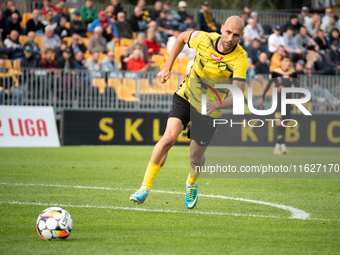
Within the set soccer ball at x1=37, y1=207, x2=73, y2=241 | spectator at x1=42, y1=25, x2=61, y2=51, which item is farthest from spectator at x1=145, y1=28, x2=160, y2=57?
soccer ball at x1=37, y1=207, x2=73, y2=241

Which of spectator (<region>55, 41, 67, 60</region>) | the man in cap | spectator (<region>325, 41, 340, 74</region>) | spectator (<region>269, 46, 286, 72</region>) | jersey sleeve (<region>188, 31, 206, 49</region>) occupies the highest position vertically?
jersey sleeve (<region>188, 31, 206, 49</region>)

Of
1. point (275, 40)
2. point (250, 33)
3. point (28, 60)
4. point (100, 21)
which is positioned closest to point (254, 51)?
point (275, 40)

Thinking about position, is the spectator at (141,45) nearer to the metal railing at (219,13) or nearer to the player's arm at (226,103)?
the metal railing at (219,13)

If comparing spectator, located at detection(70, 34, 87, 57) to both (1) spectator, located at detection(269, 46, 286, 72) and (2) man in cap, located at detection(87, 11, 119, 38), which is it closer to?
(2) man in cap, located at detection(87, 11, 119, 38)

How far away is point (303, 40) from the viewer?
23.6m

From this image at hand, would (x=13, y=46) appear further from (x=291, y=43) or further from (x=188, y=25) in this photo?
(x=291, y=43)

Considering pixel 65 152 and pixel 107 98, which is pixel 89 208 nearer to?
pixel 65 152

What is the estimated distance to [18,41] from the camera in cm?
1919

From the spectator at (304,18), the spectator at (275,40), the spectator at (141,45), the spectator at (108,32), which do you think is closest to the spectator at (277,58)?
the spectator at (275,40)

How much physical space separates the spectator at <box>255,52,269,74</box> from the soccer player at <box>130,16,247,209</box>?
13646 mm

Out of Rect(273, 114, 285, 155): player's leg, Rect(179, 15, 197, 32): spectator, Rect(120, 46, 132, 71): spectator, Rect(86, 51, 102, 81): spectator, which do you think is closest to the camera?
Rect(273, 114, 285, 155): player's leg

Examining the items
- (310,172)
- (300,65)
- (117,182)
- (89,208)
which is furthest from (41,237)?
(300,65)

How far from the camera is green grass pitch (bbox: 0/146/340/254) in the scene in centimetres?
489

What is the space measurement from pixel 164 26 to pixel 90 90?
235 inches
